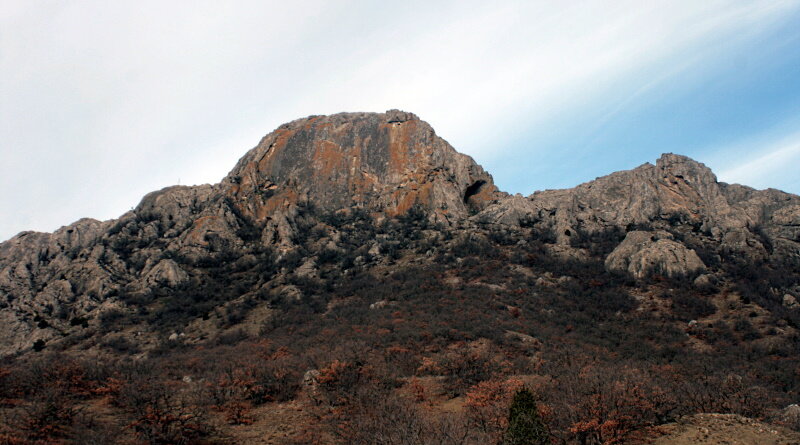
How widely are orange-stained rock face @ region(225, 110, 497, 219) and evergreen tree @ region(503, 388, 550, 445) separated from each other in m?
62.0

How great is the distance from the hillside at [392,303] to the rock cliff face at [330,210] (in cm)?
37

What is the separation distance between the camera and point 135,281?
6003 cm

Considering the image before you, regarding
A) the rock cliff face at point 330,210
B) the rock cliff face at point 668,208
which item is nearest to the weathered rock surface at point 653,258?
the rock cliff face at point 330,210

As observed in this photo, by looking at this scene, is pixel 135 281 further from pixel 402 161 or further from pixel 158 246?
pixel 402 161

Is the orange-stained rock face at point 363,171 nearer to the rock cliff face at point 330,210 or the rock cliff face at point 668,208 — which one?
the rock cliff face at point 330,210

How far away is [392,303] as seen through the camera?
160 ft

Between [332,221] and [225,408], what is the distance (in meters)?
59.3

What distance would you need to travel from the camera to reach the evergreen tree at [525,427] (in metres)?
13.5

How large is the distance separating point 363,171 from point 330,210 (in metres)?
10.6

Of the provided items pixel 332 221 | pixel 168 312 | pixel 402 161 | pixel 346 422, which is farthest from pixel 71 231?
pixel 346 422

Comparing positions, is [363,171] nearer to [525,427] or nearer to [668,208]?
[668,208]

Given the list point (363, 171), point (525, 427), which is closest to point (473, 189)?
point (363, 171)

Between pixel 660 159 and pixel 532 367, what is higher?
pixel 660 159

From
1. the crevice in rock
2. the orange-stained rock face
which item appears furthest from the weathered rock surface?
the crevice in rock
